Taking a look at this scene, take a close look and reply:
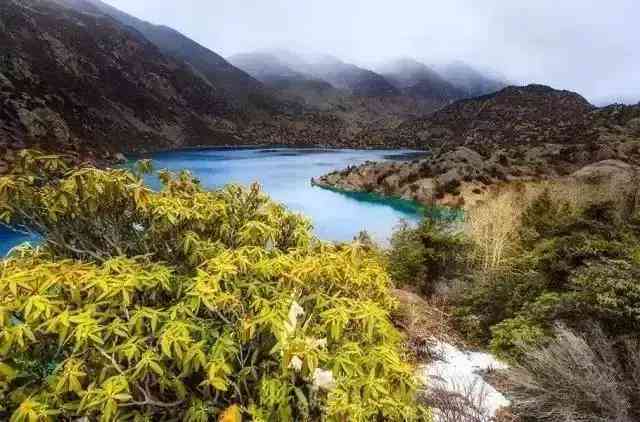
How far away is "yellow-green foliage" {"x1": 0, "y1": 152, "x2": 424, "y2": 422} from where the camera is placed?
94.0 inches

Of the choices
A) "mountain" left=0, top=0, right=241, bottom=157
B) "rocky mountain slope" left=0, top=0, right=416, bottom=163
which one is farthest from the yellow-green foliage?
"mountain" left=0, top=0, right=241, bottom=157

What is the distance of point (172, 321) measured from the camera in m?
2.54

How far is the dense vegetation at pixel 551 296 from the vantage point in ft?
Answer: 16.3

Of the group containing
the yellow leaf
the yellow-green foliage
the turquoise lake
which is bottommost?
the turquoise lake

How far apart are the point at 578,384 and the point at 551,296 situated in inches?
99.9

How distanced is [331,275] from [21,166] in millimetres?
2507

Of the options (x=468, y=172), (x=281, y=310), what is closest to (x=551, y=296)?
(x=281, y=310)

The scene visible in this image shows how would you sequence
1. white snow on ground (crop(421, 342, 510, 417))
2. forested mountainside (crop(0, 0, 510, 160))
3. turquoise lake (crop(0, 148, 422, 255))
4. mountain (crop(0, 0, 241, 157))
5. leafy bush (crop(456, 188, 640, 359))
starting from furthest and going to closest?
1. forested mountainside (crop(0, 0, 510, 160))
2. mountain (crop(0, 0, 241, 157))
3. turquoise lake (crop(0, 148, 422, 255))
4. leafy bush (crop(456, 188, 640, 359))
5. white snow on ground (crop(421, 342, 510, 417))

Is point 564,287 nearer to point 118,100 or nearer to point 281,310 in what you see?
point 281,310

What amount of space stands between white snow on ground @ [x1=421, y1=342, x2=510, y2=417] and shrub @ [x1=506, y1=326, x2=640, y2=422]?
1.02 feet

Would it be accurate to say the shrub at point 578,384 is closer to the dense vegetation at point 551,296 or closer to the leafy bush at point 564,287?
the dense vegetation at point 551,296

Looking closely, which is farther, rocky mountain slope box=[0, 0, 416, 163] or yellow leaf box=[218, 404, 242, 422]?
rocky mountain slope box=[0, 0, 416, 163]

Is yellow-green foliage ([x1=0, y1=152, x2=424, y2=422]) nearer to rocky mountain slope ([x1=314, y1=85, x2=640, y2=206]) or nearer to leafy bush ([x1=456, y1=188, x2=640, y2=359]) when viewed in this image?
leafy bush ([x1=456, y1=188, x2=640, y2=359])

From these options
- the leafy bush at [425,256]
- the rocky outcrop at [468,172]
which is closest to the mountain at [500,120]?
the rocky outcrop at [468,172]
